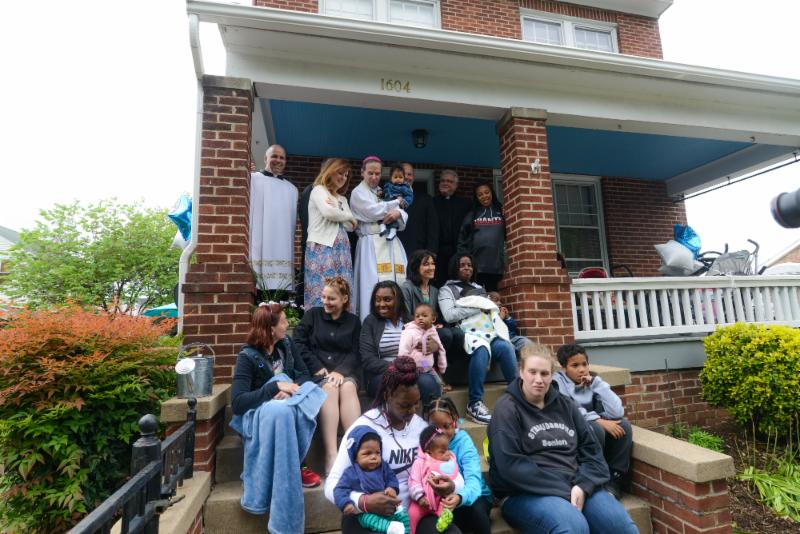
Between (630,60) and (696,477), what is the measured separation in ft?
13.2

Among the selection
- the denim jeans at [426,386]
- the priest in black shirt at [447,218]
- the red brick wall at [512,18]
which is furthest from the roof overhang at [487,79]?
the red brick wall at [512,18]

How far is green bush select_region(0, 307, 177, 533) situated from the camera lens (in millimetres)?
4485

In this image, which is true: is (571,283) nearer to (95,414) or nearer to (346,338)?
(346,338)

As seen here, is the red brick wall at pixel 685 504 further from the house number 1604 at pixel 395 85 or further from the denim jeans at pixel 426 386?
the house number 1604 at pixel 395 85

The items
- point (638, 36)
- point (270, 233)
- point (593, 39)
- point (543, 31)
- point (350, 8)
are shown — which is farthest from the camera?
point (638, 36)

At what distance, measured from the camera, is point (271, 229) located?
159 inches

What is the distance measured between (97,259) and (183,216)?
49.7 ft

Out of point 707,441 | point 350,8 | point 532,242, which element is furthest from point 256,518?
point 350,8

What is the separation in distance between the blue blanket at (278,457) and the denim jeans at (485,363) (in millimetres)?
1326

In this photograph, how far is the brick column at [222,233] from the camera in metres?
3.49

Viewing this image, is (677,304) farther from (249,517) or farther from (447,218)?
(249,517)

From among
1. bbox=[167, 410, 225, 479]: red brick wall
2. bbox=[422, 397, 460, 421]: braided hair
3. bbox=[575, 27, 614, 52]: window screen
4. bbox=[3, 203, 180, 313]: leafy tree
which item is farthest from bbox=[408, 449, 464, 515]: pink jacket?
bbox=[3, 203, 180, 313]: leafy tree

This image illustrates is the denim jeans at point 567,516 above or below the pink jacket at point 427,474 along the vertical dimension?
below

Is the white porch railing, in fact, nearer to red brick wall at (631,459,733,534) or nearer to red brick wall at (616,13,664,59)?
red brick wall at (631,459,733,534)
